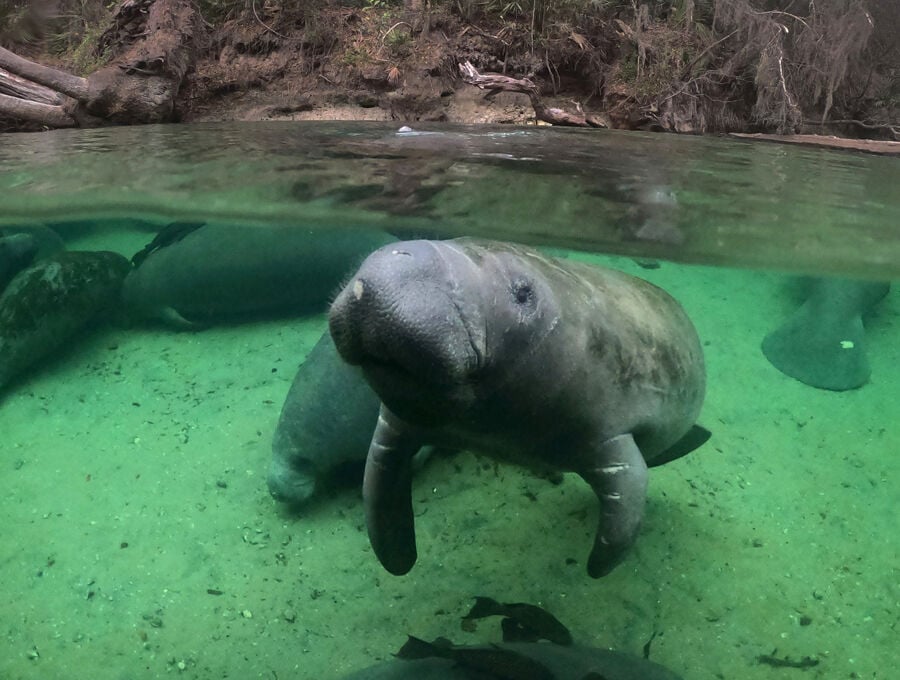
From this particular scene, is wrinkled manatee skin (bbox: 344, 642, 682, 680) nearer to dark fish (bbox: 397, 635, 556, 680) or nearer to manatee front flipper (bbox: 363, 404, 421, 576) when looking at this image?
dark fish (bbox: 397, 635, 556, 680)

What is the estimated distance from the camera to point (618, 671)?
304cm

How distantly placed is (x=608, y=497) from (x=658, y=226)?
327 cm

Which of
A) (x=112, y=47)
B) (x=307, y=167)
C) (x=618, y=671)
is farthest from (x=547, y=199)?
(x=112, y=47)

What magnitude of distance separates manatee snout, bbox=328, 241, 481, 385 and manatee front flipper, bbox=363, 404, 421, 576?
97 cm

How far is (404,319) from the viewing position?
6.52ft

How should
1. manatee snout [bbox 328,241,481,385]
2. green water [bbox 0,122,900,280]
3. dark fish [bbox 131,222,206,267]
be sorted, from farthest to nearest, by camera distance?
dark fish [bbox 131,222,206,267] < green water [bbox 0,122,900,280] < manatee snout [bbox 328,241,481,385]

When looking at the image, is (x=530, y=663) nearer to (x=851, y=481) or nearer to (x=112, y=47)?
(x=851, y=481)

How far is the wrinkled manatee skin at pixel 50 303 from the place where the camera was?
20.2 feet

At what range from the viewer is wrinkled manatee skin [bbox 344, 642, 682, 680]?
2.95m

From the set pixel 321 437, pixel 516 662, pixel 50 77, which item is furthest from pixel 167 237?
pixel 516 662

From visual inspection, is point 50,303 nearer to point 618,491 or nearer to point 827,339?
point 618,491

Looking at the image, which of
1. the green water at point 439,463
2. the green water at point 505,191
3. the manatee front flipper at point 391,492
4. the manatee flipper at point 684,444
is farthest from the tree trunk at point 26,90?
the manatee flipper at point 684,444

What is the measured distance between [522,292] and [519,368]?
0.91ft

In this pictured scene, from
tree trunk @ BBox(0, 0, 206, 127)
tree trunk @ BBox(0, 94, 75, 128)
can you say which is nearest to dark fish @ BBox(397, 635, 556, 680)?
tree trunk @ BBox(0, 0, 206, 127)
